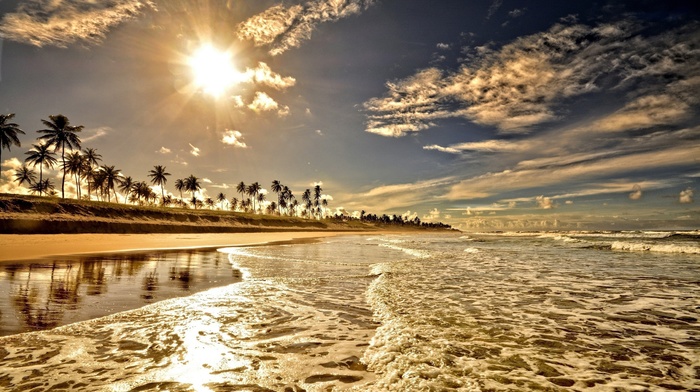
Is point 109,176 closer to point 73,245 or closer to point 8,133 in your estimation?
point 8,133

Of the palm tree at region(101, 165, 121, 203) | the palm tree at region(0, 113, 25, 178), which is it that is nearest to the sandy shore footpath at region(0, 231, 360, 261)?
the palm tree at region(0, 113, 25, 178)

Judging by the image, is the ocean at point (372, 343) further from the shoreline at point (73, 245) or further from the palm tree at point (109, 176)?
the palm tree at point (109, 176)

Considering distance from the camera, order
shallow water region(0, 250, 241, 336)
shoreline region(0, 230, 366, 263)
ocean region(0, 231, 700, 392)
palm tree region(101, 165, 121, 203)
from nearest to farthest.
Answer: ocean region(0, 231, 700, 392) → shallow water region(0, 250, 241, 336) → shoreline region(0, 230, 366, 263) → palm tree region(101, 165, 121, 203)

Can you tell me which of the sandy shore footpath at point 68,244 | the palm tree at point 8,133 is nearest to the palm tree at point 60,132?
the palm tree at point 8,133

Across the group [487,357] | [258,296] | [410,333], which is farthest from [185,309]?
[487,357]

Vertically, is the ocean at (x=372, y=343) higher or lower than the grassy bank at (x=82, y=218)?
lower

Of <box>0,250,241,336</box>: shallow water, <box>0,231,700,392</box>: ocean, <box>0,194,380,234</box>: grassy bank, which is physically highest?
<box>0,194,380,234</box>: grassy bank

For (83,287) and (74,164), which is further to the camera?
(74,164)

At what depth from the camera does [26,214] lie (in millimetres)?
35938

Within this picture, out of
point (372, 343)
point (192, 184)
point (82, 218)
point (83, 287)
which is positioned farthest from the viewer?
point (192, 184)

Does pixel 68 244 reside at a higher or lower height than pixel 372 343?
higher

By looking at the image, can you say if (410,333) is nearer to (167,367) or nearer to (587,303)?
(167,367)

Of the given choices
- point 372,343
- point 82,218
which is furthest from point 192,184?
point 372,343

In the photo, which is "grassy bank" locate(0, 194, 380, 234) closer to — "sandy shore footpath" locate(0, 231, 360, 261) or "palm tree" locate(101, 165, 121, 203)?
"sandy shore footpath" locate(0, 231, 360, 261)
